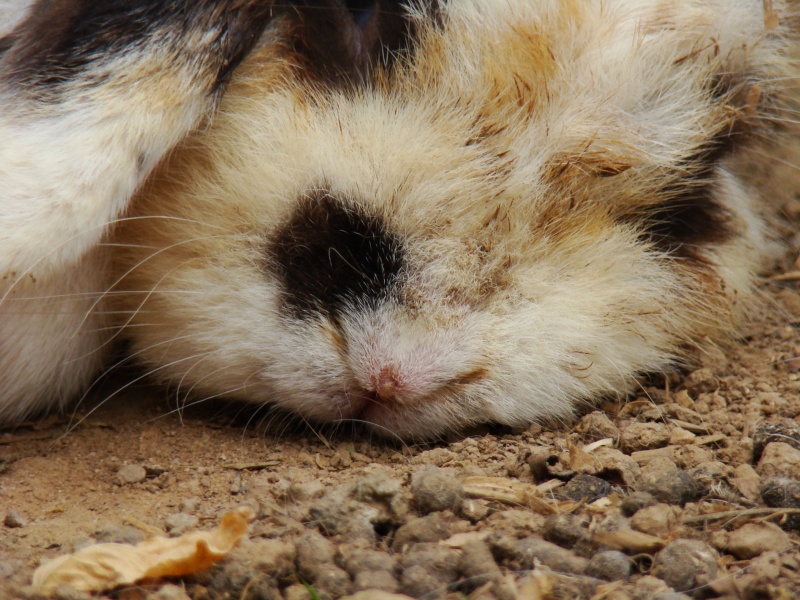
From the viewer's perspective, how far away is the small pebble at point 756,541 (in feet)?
6.55

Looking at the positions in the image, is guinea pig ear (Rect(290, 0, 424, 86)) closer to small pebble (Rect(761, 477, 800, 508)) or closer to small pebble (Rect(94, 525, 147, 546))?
small pebble (Rect(94, 525, 147, 546))

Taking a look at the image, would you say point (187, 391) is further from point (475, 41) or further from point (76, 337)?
point (475, 41)

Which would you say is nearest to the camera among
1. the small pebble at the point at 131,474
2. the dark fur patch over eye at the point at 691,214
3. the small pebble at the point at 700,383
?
the small pebble at the point at 131,474

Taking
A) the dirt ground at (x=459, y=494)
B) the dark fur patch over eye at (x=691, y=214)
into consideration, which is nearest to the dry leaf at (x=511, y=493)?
the dirt ground at (x=459, y=494)

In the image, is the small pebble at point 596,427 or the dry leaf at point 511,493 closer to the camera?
the dry leaf at point 511,493

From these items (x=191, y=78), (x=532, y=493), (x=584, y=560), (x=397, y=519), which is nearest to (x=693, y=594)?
(x=584, y=560)

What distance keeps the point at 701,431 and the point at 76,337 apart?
197 centimetres

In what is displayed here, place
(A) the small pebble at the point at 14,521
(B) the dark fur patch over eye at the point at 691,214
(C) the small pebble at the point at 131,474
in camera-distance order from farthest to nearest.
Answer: (B) the dark fur patch over eye at the point at 691,214
(C) the small pebble at the point at 131,474
(A) the small pebble at the point at 14,521

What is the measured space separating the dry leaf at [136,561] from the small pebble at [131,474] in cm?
59

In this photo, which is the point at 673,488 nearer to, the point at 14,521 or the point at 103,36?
the point at 14,521

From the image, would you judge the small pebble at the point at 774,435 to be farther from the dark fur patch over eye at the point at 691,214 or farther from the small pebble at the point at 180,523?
the small pebble at the point at 180,523

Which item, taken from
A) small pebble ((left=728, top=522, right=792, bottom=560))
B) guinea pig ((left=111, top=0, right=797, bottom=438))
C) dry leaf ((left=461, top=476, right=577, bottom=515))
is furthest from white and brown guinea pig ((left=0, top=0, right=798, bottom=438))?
small pebble ((left=728, top=522, right=792, bottom=560))

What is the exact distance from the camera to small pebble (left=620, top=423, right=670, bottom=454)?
2609 millimetres

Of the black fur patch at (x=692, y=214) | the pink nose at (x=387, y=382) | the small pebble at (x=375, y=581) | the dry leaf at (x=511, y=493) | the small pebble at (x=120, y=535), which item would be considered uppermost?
the black fur patch at (x=692, y=214)
